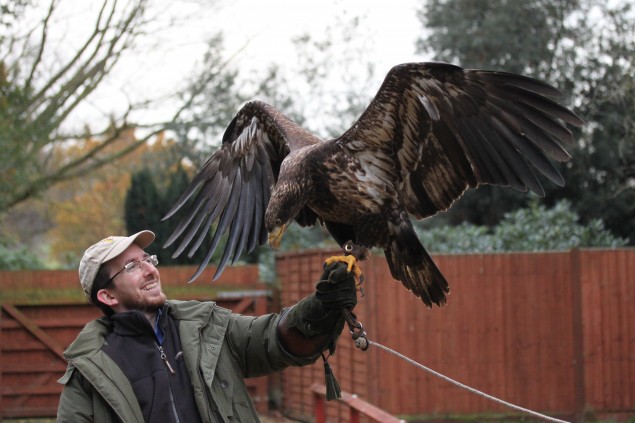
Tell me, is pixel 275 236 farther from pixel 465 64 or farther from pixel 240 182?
pixel 465 64

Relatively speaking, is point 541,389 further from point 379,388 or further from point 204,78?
point 204,78

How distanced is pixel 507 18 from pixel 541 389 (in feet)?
31.4

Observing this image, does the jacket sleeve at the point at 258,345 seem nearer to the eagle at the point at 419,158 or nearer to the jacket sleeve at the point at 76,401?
the jacket sleeve at the point at 76,401

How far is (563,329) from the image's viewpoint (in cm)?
860

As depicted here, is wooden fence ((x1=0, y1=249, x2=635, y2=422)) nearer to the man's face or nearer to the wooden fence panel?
the wooden fence panel

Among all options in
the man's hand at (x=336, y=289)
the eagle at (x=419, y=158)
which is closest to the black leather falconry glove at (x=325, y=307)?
the man's hand at (x=336, y=289)

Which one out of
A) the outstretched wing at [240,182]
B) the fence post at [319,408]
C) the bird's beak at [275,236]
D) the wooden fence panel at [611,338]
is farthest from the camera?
the wooden fence panel at [611,338]

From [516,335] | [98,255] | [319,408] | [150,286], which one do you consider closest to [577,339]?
[516,335]

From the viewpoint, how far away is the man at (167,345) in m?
2.67

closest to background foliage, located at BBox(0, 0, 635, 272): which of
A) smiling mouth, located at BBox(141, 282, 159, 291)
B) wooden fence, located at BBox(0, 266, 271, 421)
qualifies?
wooden fence, located at BBox(0, 266, 271, 421)

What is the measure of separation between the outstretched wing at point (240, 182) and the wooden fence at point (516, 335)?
355 centimetres

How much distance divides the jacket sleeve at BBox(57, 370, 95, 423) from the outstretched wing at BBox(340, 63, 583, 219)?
1678mm

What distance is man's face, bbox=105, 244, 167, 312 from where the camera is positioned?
9.43ft

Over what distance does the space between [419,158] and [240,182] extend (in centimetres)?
128
